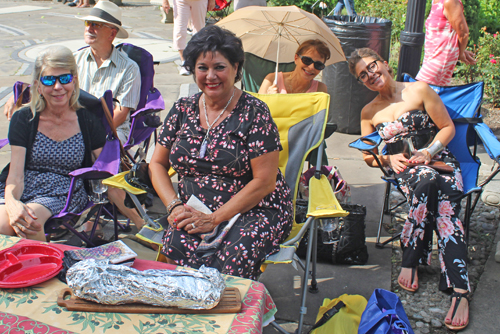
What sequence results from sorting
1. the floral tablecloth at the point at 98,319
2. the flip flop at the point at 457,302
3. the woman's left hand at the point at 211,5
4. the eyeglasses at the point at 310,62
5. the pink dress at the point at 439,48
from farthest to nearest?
1. the woman's left hand at the point at 211,5
2. the pink dress at the point at 439,48
3. the eyeglasses at the point at 310,62
4. the flip flop at the point at 457,302
5. the floral tablecloth at the point at 98,319

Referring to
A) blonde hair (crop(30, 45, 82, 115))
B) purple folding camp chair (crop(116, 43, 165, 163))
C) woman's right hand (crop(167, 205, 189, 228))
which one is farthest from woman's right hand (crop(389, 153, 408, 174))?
blonde hair (crop(30, 45, 82, 115))

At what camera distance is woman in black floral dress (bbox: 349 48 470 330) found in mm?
2824

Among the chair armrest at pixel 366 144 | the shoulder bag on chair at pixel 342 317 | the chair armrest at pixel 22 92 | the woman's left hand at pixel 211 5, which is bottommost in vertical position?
the shoulder bag on chair at pixel 342 317

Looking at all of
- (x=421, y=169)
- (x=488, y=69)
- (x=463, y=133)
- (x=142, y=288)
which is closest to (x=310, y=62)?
(x=421, y=169)

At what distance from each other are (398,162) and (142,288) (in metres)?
2.14

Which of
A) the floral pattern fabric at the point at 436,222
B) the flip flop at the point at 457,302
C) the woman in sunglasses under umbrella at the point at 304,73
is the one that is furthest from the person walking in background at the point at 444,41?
the flip flop at the point at 457,302

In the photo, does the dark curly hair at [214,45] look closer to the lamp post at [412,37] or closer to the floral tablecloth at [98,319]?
the floral tablecloth at [98,319]

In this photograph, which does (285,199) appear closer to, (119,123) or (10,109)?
(119,123)

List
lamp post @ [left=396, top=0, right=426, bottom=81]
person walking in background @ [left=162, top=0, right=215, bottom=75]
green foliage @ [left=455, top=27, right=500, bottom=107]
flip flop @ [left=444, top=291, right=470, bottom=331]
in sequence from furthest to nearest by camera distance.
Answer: person walking in background @ [left=162, top=0, right=215, bottom=75] → green foliage @ [left=455, top=27, right=500, bottom=107] → lamp post @ [left=396, top=0, right=426, bottom=81] → flip flop @ [left=444, top=291, right=470, bottom=331]

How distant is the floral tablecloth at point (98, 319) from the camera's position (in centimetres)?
155

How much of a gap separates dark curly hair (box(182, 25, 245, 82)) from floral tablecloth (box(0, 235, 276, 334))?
131 centimetres

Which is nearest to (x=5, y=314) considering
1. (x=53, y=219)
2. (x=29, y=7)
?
(x=53, y=219)

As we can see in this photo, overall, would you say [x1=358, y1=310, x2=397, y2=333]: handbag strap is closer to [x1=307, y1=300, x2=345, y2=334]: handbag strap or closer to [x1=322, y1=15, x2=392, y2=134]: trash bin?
[x1=307, y1=300, x2=345, y2=334]: handbag strap

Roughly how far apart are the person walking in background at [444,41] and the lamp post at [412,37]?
0.76 ft
